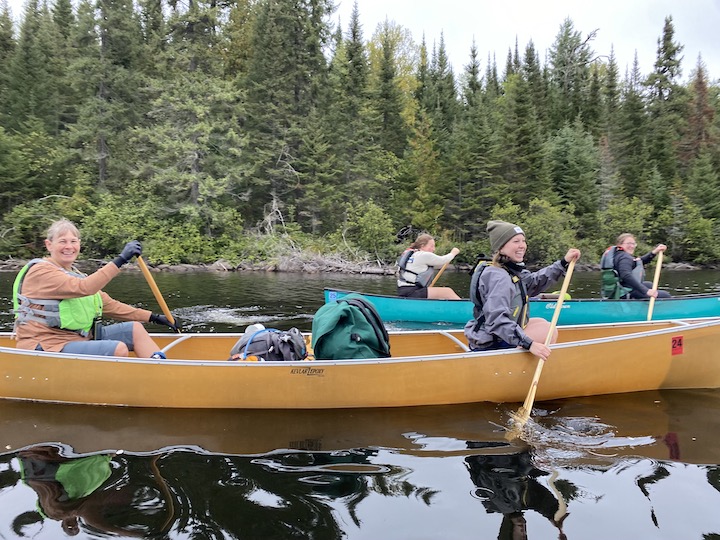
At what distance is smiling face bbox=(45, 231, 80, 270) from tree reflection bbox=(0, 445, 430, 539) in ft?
4.36

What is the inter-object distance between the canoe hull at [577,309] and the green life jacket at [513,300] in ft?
10.9

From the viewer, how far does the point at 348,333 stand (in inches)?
164

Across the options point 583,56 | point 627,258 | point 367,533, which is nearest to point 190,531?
point 367,533

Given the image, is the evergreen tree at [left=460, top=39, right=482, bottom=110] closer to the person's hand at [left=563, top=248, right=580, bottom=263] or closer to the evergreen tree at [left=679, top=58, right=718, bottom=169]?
the evergreen tree at [left=679, top=58, right=718, bottom=169]

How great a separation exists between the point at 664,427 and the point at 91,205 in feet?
74.5

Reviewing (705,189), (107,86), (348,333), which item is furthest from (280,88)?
(705,189)

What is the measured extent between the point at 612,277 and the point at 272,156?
1864cm

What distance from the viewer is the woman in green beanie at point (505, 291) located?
3.85 metres

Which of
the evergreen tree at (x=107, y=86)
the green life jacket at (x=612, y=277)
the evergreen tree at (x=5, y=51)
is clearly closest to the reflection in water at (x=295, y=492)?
the green life jacket at (x=612, y=277)

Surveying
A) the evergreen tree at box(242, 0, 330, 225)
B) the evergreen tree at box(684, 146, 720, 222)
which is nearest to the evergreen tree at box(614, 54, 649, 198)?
the evergreen tree at box(684, 146, 720, 222)

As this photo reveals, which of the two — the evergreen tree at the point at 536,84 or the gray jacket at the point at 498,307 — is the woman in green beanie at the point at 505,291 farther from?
the evergreen tree at the point at 536,84

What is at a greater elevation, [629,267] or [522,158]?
[522,158]

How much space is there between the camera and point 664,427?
374 centimetres

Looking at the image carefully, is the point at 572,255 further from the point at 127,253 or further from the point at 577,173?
the point at 577,173
